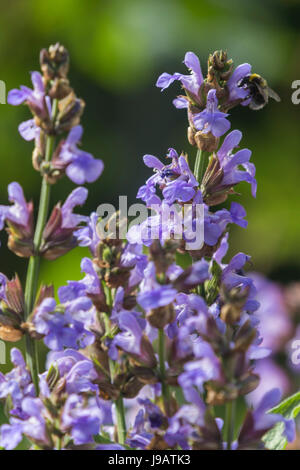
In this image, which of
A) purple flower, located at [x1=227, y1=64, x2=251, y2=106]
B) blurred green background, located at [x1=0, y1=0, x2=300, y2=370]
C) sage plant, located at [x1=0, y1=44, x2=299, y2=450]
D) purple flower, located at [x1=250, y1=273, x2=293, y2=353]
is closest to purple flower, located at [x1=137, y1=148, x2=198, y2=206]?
sage plant, located at [x1=0, y1=44, x2=299, y2=450]

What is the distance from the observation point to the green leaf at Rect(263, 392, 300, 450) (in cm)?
88

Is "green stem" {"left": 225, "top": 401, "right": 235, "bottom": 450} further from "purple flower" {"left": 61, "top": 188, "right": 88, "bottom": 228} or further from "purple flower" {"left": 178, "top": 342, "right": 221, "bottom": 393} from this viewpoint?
"purple flower" {"left": 61, "top": 188, "right": 88, "bottom": 228}

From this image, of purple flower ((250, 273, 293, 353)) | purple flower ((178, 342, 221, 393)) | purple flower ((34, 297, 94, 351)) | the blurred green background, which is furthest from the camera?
the blurred green background

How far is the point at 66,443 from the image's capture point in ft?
2.39

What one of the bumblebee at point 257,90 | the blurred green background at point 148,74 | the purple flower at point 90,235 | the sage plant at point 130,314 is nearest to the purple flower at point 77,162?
the sage plant at point 130,314

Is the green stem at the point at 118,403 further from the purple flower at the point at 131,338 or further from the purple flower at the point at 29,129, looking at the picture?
the purple flower at the point at 29,129

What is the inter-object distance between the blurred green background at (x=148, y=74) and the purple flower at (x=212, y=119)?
2544 millimetres

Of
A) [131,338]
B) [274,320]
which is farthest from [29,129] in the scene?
[274,320]

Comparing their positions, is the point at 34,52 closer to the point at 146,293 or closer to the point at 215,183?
the point at 215,183

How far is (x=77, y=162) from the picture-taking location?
772 millimetres

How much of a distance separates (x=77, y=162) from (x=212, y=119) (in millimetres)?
205

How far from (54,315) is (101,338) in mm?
71

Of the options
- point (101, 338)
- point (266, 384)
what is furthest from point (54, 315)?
point (266, 384)

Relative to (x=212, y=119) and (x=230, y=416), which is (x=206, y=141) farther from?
(x=230, y=416)
